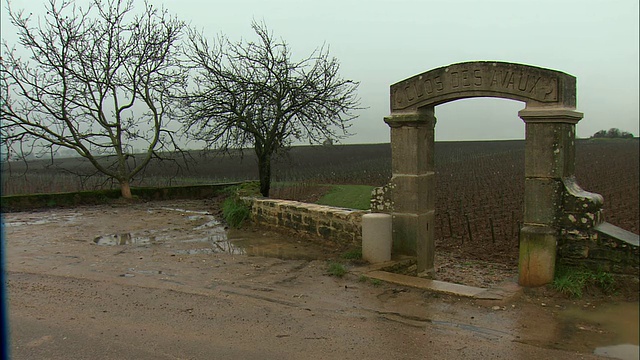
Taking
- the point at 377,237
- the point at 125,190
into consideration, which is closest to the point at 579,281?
the point at 377,237

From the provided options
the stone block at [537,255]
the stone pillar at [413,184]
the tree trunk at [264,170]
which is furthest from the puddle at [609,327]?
the tree trunk at [264,170]

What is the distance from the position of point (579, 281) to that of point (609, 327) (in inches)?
90.9

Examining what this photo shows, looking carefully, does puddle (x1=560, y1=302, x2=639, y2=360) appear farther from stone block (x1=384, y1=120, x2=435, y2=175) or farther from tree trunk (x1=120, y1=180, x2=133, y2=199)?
tree trunk (x1=120, y1=180, x2=133, y2=199)

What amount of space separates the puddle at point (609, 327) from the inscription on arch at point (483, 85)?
2821 mm

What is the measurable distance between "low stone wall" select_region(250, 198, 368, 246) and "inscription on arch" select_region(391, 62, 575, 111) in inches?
98.9

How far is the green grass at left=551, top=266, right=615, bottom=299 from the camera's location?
6089mm

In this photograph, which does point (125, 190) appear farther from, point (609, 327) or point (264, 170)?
point (609, 327)

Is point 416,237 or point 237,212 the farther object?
point 237,212

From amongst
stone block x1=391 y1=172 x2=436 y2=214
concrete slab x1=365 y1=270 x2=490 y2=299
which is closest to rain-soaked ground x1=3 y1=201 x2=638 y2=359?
concrete slab x1=365 y1=270 x2=490 y2=299

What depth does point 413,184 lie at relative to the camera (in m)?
8.33

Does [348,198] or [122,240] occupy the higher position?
[348,198]

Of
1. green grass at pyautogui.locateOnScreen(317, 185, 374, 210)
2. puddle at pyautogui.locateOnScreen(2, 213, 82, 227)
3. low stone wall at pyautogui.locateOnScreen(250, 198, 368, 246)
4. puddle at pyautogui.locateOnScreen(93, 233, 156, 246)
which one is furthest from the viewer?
green grass at pyautogui.locateOnScreen(317, 185, 374, 210)

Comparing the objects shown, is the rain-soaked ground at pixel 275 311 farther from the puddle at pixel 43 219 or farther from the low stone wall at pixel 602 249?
the puddle at pixel 43 219

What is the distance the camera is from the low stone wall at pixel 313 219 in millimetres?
9664
